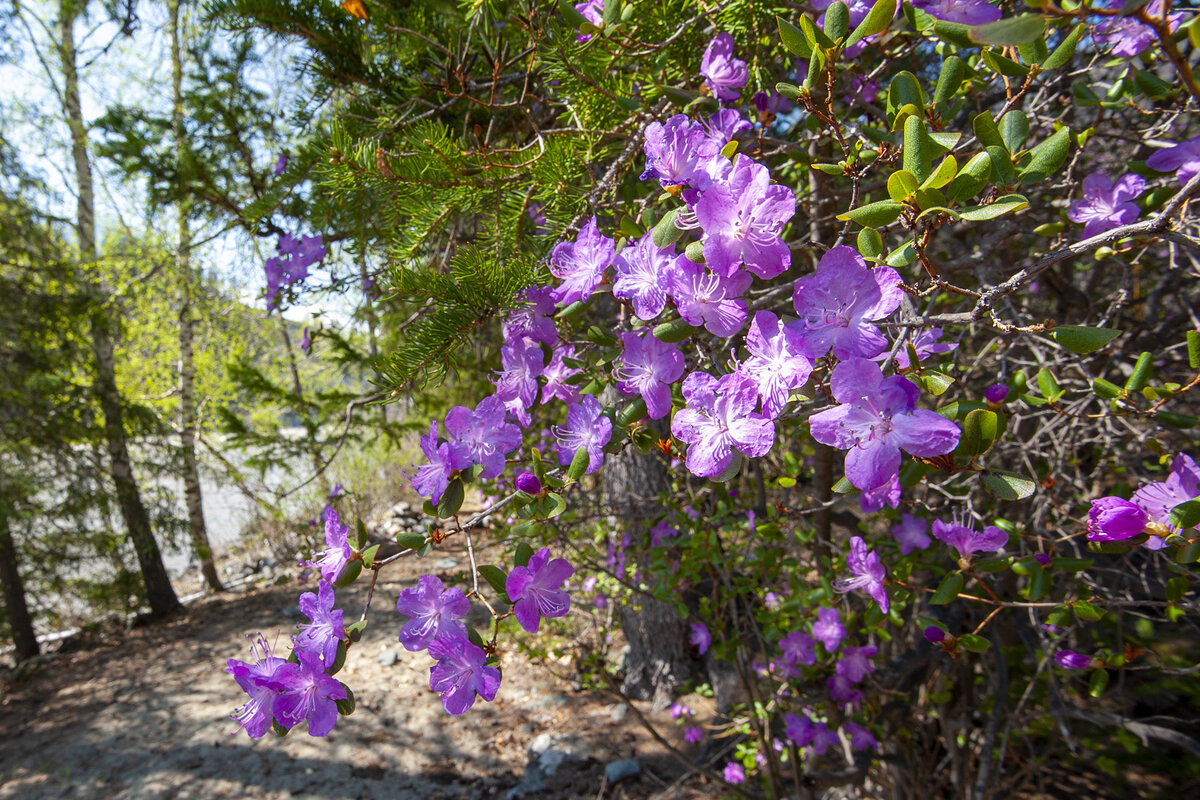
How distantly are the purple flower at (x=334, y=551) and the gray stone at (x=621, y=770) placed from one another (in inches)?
106

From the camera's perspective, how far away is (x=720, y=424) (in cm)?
72

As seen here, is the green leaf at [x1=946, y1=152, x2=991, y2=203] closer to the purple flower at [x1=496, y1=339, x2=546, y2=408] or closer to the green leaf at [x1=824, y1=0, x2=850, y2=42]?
the green leaf at [x1=824, y1=0, x2=850, y2=42]

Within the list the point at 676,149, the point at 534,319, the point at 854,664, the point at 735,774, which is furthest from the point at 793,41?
the point at 735,774

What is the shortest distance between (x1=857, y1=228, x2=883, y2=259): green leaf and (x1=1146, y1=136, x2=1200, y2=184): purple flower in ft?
2.48

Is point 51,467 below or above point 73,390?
below

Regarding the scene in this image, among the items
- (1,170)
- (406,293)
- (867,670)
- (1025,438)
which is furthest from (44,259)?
(1025,438)

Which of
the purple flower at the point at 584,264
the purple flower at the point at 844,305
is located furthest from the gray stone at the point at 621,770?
the purple flower at the point at 844,305

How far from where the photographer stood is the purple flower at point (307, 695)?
0.78 m

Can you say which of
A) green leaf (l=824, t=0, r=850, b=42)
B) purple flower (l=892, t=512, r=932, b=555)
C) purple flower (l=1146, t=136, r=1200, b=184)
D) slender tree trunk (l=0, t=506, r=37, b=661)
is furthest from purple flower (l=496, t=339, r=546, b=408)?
A: slender tree trunk (l=0, t=506, r=37, b=661)

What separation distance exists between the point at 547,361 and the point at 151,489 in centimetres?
656

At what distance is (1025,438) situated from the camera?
221cm

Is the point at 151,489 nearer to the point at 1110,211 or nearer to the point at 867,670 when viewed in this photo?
the point at 867,670

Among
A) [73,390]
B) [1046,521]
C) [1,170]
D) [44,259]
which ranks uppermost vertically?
[1,170]

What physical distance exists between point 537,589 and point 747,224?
556 mm
